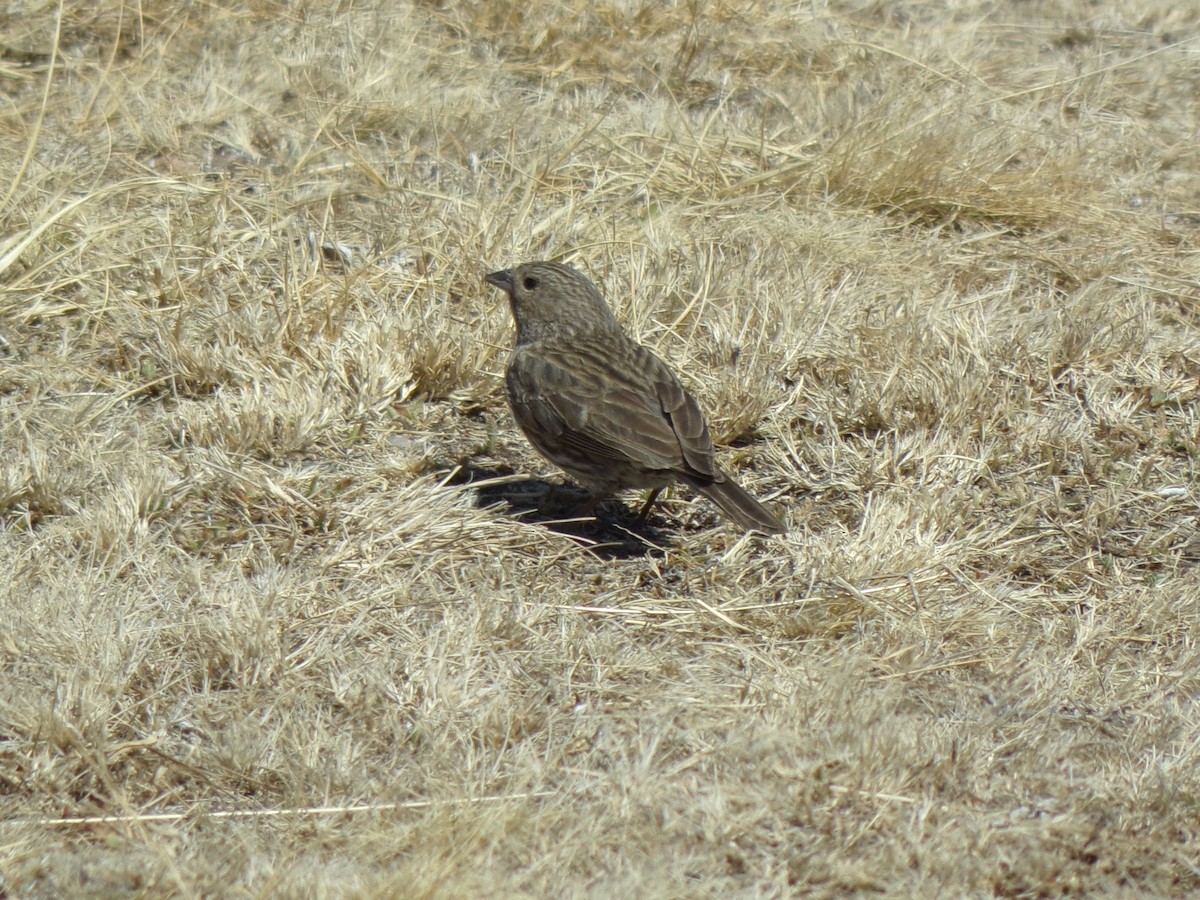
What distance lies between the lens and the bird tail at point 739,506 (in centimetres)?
478

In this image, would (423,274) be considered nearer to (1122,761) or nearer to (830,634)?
(830,634)

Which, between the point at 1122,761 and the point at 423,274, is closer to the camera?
the point at 1122,761

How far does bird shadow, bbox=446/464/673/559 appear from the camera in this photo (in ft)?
16.9

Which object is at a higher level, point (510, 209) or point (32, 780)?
point (510, 209)

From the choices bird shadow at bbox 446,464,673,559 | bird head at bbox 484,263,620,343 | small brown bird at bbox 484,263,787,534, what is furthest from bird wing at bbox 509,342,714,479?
bird shadow at bbox 446,464,673,559

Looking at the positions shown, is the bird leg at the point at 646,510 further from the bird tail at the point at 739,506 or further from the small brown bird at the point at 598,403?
the bird tail at the point at 739,506

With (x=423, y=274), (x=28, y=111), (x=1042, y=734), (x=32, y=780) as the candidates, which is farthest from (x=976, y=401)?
(x=28, y=111)

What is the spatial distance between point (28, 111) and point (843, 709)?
5.54 metres

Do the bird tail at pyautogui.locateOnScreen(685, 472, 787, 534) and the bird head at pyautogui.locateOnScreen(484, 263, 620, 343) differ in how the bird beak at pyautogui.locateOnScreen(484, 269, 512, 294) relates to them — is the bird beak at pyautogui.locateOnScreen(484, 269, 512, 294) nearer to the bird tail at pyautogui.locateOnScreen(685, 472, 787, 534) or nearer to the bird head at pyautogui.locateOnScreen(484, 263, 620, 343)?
the bird head at pyautogui.locateOnScreen(484, 263, 620, 343)

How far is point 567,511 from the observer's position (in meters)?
5.47

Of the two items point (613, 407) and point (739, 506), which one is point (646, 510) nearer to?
point (613, 407)

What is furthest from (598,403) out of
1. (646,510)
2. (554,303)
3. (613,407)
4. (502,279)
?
(502,279)

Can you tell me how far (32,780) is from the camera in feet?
12.3

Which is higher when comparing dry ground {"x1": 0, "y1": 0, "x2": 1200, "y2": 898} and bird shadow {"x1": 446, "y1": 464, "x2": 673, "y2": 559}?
dry ground {"x1": 0, "y1": 0, "x2": 1200, "y2": 898}
